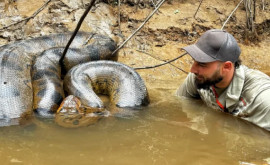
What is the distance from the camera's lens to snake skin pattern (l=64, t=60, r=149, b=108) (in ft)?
18.3

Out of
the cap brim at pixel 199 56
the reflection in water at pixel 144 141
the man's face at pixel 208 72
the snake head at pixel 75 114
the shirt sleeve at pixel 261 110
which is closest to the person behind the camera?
the reflection in water at pixel 144 141

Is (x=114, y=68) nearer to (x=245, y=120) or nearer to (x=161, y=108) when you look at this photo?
(x=161, y=108)

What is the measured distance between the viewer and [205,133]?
430 cm

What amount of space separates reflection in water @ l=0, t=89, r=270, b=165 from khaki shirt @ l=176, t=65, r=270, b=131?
0.45 ft

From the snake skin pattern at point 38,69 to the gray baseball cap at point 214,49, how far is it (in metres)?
2.41

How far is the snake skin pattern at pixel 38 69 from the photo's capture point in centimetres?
505

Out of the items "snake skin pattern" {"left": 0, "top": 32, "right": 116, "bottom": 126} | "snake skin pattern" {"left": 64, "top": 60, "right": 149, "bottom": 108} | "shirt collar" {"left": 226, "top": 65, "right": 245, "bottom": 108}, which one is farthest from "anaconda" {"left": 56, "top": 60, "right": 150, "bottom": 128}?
"shirt collar" {"left": 226, "top": 65, "right": 245, "bottom": 108}

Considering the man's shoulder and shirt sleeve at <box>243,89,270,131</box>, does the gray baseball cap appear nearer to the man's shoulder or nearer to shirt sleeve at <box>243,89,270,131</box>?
the man's shoulder

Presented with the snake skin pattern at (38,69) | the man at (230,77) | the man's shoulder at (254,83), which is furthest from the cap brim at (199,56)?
the snake skin pattern at (38,69)

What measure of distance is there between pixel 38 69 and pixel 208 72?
3.22m

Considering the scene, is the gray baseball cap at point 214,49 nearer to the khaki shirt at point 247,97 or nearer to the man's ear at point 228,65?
the man's ear at point 228,65

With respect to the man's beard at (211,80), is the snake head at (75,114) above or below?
below

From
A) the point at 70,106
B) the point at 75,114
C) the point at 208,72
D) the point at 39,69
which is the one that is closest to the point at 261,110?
the point at 208,72

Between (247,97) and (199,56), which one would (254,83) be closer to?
(247,97)
